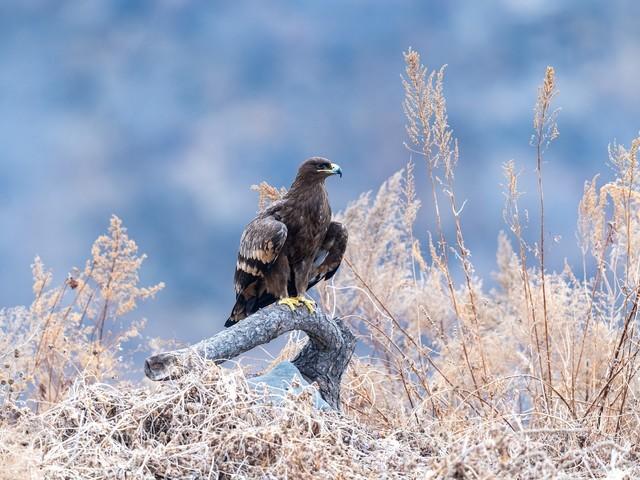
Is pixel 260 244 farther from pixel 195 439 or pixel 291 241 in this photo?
pixel 195 439

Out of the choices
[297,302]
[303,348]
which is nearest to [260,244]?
[297,302]

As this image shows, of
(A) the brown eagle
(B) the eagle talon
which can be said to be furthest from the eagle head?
(B) the eagle talon

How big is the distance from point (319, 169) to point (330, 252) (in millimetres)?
470

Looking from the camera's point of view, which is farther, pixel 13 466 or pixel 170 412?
pixel 170 412

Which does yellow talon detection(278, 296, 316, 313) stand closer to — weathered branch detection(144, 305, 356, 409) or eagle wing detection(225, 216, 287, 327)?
weathered branch detection(144, 305, 356, 409)

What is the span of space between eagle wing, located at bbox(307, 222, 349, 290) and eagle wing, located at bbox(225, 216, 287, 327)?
0.95 ft

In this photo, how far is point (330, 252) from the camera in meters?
4.84

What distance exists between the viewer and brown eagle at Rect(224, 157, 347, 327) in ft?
14.9

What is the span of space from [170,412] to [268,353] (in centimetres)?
208

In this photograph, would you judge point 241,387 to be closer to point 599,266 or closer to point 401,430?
point 401,430

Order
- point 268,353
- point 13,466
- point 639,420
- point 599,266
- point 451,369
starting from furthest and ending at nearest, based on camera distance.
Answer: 1. point 451,369
2. point 268,353
3. point 599,266
4. point 639,420
5. point 13,466

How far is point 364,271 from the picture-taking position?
6.86 m

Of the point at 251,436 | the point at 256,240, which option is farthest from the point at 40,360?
the point at 251,436

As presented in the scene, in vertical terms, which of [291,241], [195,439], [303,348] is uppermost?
[291,241]
